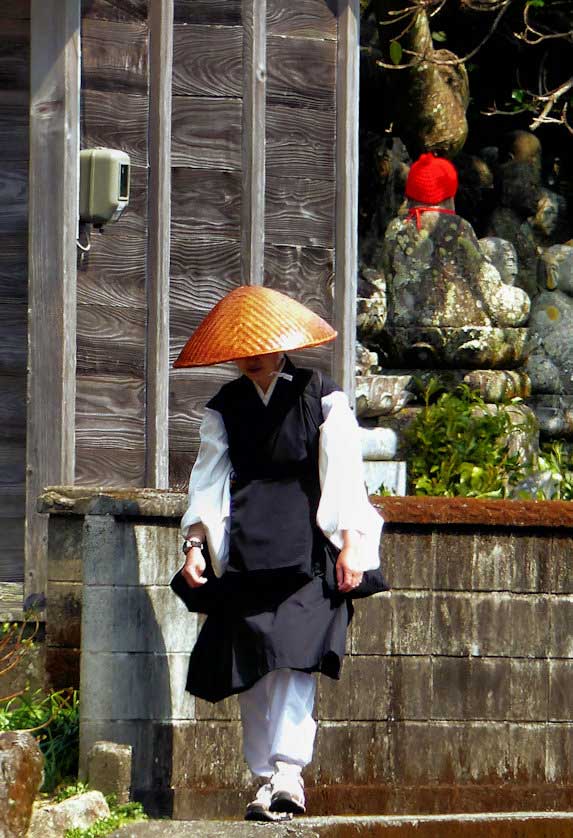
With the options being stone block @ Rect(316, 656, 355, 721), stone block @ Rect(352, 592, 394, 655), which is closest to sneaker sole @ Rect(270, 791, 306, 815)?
stone block @ Rect(316, 656, 355, 721)

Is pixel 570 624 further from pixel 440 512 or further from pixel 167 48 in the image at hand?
pixel 167 48

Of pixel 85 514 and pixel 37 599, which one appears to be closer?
pixel 85 514

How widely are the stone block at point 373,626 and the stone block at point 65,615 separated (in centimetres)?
105

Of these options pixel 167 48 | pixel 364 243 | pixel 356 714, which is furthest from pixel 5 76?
pixel 364 243

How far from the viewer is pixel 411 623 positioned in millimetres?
5832

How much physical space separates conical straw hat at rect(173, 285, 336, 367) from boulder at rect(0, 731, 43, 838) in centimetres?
131

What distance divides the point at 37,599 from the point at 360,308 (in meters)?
4.99

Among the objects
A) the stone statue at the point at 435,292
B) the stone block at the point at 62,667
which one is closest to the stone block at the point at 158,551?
the stone block at the point at 62,667

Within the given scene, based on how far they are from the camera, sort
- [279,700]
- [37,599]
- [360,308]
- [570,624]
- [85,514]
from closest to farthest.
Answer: [279,700]
[85,514]
[570,624]
[37,599]
[360,308]

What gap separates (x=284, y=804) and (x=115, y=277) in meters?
2.89

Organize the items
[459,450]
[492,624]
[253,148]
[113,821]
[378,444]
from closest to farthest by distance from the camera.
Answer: [113,821] < [492,624] < [253,148] < [378,444] < [459,450]

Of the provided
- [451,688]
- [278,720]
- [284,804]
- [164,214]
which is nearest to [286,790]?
[284,804]

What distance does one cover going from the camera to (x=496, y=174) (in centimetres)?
1270

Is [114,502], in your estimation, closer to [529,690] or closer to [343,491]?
[343,491]
